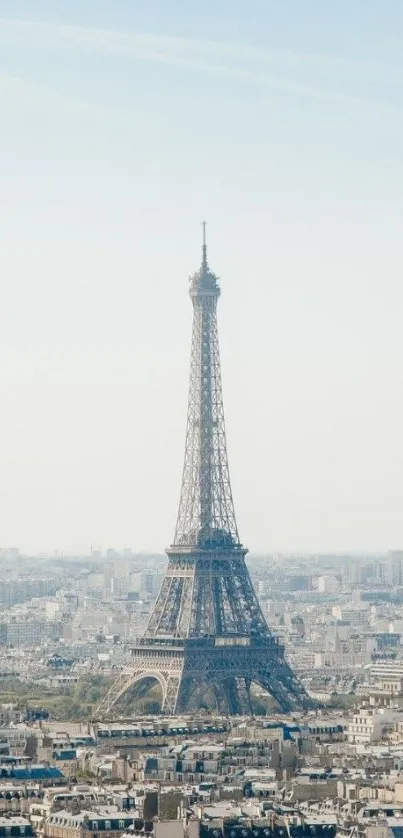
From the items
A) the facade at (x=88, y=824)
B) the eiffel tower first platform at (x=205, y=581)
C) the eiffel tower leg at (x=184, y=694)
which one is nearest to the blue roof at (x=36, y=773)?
the facade at (x=88, y=824)

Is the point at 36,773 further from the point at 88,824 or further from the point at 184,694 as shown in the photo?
the point at 184,694

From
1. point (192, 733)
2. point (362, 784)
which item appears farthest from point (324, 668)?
point (362, 784)

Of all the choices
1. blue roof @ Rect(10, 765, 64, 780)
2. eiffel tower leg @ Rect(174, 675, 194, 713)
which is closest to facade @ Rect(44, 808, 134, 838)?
blue roof @ Rect(10, 765, 64, 780)

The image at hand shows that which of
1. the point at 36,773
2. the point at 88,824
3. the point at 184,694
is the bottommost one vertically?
the point at 88,824

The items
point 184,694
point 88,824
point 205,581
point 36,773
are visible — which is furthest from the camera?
point 205,581

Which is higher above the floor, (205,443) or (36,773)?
(205,443)

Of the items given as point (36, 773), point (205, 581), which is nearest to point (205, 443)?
point (205, 581)

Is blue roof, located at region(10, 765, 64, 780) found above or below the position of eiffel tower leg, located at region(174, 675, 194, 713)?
below

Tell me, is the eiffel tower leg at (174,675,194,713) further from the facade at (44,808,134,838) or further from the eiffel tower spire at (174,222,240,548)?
the facade at (44,808,134,838)
